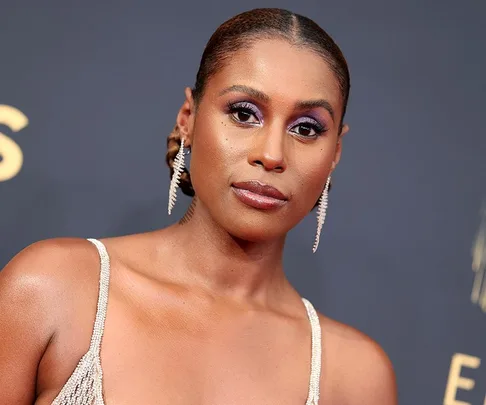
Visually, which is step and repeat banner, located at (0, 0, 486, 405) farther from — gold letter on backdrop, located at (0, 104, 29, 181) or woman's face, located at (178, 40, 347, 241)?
woman's face, located at (178, 40, 347, 241)

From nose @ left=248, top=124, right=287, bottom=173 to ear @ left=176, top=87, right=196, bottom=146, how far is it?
16 cm

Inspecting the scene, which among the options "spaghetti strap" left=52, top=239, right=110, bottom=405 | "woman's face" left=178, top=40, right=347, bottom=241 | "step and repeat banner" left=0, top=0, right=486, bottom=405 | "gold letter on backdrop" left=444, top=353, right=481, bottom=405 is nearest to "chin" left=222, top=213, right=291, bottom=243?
"woman's face" left=178, top=40, right=347, bottom=241

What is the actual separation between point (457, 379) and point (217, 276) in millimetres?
→ 726

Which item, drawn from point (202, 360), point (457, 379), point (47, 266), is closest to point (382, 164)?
point (457, 379)

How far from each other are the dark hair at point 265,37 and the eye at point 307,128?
8 centimetres

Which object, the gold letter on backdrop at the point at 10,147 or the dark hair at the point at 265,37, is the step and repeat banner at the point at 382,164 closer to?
the gold letter on backdrop at the point at 10,147

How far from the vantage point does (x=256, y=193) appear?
1.34 metres

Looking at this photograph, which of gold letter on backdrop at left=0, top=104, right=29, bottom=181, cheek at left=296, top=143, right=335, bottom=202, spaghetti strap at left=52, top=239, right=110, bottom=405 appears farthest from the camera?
gold letter on backdrop at left=0, top=104, right=29, bottom=181

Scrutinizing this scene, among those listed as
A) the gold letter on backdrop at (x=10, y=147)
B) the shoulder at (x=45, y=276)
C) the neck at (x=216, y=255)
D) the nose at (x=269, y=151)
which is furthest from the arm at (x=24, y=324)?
the gold letter on backdrop at (x=10, y=147)

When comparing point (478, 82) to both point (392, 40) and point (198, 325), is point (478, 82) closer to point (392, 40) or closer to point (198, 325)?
point (392, 40)

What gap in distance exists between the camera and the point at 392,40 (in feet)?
6.34

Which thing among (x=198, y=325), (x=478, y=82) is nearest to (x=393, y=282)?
(x=478, y=82)

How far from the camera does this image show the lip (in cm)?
134

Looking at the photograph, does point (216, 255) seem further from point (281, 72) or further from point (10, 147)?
point (10, 147)
